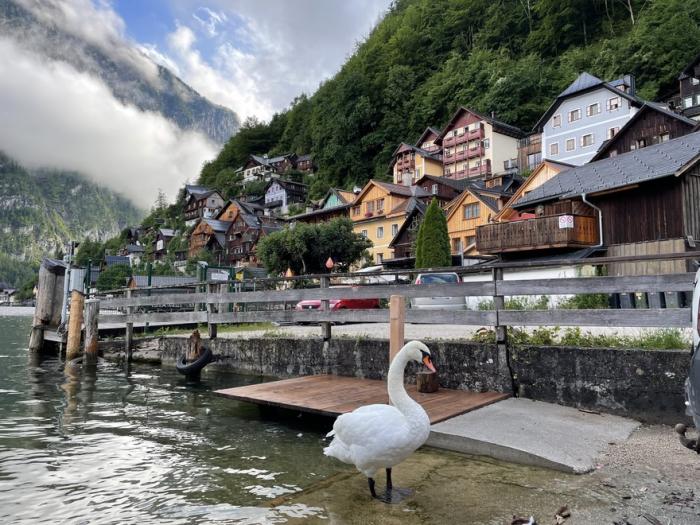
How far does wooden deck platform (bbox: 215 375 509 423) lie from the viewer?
600 centimetres

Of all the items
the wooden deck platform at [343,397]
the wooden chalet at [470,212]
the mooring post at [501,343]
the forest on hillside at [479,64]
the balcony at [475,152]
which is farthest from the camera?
the balcony at [475,152]

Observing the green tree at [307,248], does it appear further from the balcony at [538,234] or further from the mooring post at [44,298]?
→ the mooring post at [44,298]

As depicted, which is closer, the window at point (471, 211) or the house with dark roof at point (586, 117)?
the window at point (471, 211)

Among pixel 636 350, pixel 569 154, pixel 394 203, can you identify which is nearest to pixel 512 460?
pixel 636 350

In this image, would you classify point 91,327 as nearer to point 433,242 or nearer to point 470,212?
point 433,242

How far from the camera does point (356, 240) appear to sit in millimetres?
41844

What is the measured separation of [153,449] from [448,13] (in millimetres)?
97863

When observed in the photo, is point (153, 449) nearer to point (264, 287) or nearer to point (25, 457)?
point (25, 457)

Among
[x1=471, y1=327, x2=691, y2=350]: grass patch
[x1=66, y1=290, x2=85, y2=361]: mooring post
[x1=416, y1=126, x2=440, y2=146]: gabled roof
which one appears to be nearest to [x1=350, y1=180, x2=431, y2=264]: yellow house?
[x1=416, y1=126, x2=440, y2=146]: gabled roof

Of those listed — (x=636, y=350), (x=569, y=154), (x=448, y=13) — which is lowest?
(x=636, y=350)

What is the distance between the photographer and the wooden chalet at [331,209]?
196 feet

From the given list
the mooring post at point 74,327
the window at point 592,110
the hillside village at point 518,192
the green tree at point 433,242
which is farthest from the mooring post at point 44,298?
the window at point 592,110

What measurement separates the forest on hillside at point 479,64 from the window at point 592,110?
7602 millimetres

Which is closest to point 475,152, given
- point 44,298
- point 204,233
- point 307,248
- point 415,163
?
point 415,163
